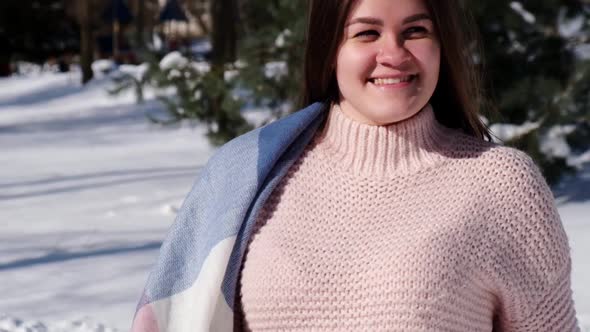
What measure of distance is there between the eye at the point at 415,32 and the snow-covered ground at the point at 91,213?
10.4 feet

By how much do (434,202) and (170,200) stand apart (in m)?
7.23

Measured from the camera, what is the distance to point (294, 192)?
1.88 metres

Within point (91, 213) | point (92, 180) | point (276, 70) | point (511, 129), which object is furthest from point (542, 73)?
point (92, 180)

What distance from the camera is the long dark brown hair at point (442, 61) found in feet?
5.83

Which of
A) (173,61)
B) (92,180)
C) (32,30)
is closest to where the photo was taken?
(173,61)

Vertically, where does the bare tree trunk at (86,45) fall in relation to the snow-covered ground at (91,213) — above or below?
below

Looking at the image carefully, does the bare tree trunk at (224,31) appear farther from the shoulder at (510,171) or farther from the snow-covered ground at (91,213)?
the shoulder at (510,171)

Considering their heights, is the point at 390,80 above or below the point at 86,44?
above

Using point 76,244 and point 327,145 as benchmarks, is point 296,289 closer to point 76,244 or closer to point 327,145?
point 327,145

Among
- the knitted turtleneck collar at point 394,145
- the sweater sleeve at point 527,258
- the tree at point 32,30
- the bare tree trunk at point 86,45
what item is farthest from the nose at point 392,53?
the tree at point 32,30

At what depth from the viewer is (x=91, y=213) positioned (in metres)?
8.41

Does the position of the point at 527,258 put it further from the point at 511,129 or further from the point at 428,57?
the point at 511,129

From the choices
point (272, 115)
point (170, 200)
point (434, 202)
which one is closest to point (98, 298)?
point (272, 115)

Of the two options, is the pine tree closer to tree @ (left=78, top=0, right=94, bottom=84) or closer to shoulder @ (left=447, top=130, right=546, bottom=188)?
shoulder @ (left=447, top=130, right=546, bottom=188)
